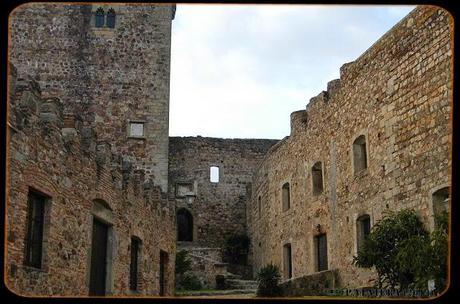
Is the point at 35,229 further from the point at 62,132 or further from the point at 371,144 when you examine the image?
the point at 371,144

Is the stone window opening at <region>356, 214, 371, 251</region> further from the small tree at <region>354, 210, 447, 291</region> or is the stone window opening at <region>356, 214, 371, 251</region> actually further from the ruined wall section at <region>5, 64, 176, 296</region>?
the ruined wall section at <region>5, 64, 176, 296</region>

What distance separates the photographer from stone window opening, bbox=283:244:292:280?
76.5ft

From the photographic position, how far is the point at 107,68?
84.0 ft

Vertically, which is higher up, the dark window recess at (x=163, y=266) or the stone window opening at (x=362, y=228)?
the stone window opening at (x=362, y=228)

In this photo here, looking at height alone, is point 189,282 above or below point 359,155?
below

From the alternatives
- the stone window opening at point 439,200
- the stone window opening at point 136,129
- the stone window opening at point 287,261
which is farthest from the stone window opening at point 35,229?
the stone window opening at point 136,129

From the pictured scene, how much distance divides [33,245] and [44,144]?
151cm

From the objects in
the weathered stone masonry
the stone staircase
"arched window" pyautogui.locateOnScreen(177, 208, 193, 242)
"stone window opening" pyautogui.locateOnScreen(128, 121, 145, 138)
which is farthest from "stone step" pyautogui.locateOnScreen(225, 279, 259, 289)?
"arched window" pyautogui.locateOnScreen(177, 208, 193, 242)

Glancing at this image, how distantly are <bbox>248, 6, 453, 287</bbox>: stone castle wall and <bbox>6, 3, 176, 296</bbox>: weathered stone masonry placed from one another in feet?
15.3

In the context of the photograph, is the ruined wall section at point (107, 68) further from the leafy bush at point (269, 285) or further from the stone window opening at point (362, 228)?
the stone window opening at point (362, 228)

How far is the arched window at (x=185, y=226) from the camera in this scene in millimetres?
31422

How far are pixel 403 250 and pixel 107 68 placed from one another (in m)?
16.1

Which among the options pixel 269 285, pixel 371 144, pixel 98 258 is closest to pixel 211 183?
pixel 269 285

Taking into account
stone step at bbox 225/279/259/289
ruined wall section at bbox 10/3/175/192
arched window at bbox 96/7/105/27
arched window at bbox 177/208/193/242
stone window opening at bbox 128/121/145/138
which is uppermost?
arched window at bbox 96/7/105/27
